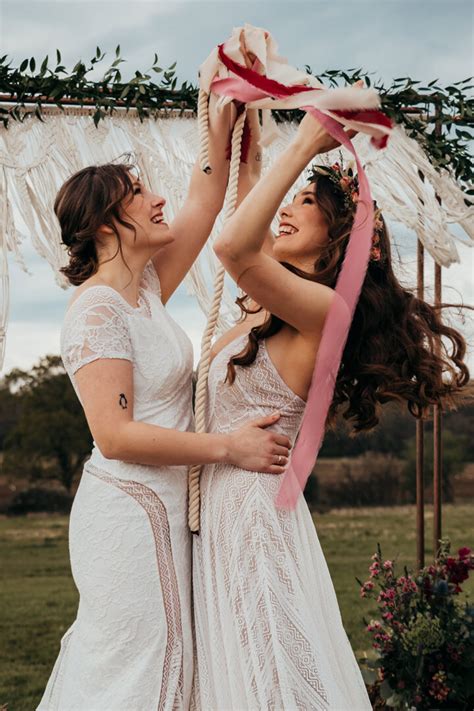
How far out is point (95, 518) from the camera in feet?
6.34

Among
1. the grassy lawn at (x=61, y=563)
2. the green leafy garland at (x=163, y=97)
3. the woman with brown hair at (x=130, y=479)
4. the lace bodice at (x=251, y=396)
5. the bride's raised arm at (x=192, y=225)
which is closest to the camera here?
the woman with brown hair at (x=130, y=479)

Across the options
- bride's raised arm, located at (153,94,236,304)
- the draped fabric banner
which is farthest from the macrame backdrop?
bride's raised arm, located at (153,94,236,304)

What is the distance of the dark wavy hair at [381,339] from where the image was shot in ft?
6.71

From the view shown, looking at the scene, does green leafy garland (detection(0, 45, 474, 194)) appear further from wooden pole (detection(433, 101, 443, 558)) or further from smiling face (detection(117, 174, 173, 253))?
smiling face (detection(117, 174, 173, 253))

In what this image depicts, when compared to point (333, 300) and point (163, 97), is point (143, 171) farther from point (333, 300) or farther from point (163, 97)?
point (333, 300)

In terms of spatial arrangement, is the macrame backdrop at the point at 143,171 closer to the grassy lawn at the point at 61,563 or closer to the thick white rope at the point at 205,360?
the thick white rope at the point at 205,360

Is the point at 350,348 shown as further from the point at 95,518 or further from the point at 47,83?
the point at 47,83

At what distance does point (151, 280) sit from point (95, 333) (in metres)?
0.33

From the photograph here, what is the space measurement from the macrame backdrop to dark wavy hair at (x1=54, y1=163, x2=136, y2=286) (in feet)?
4.13

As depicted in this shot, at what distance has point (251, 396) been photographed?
1.97m

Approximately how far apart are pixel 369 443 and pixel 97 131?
8859 mm

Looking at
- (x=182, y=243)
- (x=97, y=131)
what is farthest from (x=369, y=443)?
(x=182, y=243)

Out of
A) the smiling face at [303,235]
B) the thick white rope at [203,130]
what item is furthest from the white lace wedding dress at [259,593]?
the thick white rope at [203,130]

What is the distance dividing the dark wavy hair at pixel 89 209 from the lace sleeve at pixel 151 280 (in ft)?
0.43
